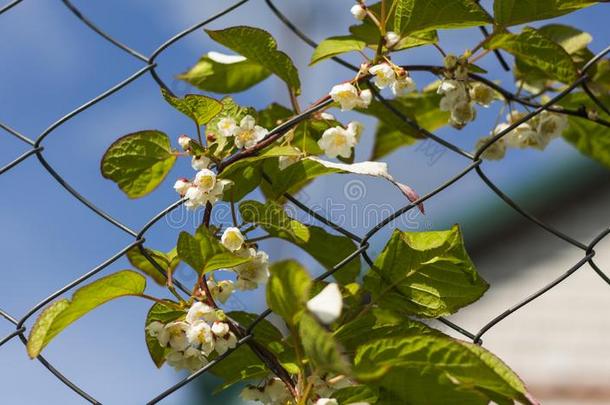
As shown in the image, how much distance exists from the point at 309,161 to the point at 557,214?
6340 mm

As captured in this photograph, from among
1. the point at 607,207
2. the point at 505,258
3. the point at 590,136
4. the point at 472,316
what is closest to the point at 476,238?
the point at 505,258

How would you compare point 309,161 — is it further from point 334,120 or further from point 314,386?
point 314,386

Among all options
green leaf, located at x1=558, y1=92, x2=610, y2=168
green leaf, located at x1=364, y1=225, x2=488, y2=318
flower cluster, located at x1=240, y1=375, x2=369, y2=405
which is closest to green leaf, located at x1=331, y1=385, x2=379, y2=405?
flower cluster, located at x1=240, y1=375, x2=369, y2=405

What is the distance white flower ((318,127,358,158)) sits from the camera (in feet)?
3.07

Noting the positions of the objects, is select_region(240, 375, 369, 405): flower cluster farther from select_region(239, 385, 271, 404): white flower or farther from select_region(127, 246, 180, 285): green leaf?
select_region(127, 246, 180, 285): green leaf

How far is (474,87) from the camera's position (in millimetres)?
996

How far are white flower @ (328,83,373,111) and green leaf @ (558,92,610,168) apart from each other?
0.28 meters

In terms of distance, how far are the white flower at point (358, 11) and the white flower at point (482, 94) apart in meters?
0.15

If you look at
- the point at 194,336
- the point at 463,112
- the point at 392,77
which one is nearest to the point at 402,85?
the point at 392,77

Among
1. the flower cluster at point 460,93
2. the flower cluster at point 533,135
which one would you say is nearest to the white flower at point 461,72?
the flower cluster at point 460,93

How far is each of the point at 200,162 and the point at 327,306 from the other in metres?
0.33

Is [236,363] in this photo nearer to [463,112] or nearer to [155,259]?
[155,259]

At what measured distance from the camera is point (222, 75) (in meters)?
1.13

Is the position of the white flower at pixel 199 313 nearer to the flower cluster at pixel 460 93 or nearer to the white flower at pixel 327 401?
the white flower at pixel 327 401
